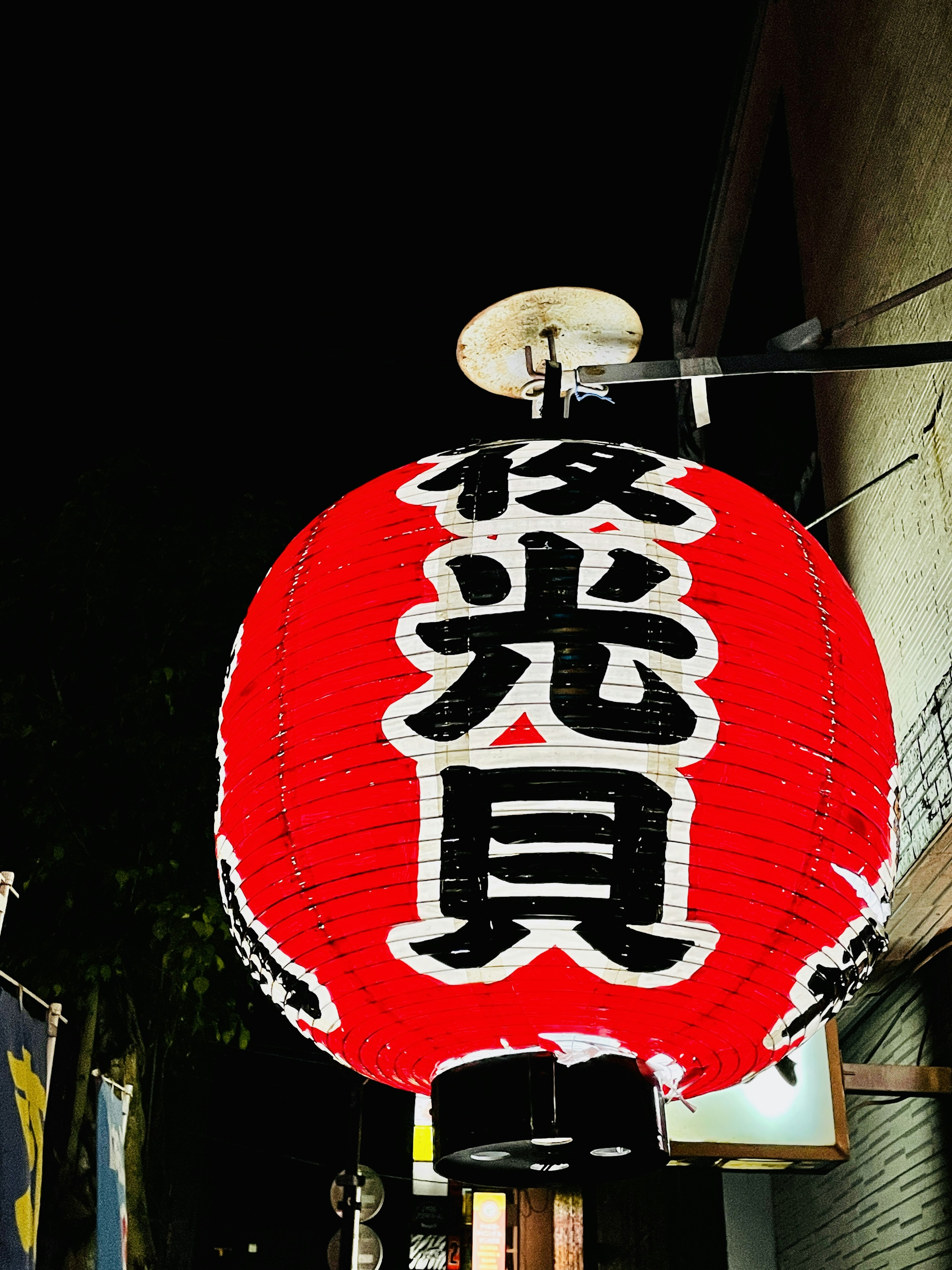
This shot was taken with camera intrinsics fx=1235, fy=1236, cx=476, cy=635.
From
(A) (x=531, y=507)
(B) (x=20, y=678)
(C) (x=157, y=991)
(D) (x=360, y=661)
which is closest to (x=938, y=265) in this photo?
(A) (x=531, y=507)

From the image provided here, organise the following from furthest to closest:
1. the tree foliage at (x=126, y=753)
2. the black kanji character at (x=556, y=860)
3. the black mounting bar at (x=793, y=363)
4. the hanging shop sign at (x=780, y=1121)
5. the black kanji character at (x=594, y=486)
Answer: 1. the tree foliage at (x=126, y=753)
2. the hanging shop sign at (x=780, y=1121)
3. the black mounting bar at (x=793, y=363)
4. the black kanji character at (x=594, y=486)
5. the black kanji character at (x=556, y=860)

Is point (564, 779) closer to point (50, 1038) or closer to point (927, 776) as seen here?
point (927, 776)

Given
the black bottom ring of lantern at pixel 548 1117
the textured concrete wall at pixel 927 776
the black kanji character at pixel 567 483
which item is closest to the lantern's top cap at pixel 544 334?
the black kanji character at pixel 567 483

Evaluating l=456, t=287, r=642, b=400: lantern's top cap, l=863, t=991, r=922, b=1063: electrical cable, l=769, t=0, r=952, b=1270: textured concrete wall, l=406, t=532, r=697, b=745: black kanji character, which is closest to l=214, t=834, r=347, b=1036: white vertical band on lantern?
l=406, t=532, r=697, b=745: black kanji character

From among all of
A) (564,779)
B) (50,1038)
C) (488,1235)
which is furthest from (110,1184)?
(488,1235)


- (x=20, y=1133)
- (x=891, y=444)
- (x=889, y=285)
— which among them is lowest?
(x=20, y=1133)

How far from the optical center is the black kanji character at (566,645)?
76.5 inches

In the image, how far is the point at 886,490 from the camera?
5555mm

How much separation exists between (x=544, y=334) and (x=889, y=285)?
9.59 ft

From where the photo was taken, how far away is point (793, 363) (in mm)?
3012

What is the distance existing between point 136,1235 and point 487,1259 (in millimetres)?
9641

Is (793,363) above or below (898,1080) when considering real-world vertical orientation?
above

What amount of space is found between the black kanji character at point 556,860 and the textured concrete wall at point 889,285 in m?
2.98

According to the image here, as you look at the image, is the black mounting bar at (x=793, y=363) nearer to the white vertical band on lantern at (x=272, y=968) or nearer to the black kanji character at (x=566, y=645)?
the black kanji character at (x=566, y=645)
